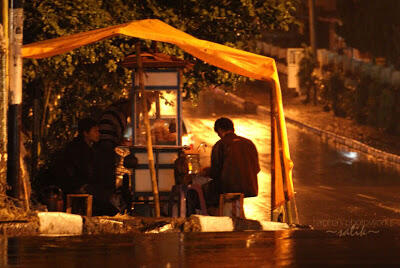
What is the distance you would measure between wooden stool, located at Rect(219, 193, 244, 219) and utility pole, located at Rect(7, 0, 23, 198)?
8.13ft

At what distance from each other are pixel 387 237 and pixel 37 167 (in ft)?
25.4

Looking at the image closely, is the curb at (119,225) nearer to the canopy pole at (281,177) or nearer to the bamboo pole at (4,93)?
the canopy pole at (281,177)

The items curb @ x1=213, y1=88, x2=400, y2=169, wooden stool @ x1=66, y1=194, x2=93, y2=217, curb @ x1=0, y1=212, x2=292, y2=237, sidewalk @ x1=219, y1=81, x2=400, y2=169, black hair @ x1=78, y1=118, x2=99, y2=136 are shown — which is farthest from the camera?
sidewalk @ x1=219, y1=81, x2=400, y2=169

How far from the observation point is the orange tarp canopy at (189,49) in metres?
12.7

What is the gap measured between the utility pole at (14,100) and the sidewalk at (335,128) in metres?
13.4

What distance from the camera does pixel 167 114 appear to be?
14.3 meters

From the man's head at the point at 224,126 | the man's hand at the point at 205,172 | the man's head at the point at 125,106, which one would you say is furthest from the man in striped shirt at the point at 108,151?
the man's head at the point at 224,126

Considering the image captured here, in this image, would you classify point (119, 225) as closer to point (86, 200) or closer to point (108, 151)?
point (86, 200)

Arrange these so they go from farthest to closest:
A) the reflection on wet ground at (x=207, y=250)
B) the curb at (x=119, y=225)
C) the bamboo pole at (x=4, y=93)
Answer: the bamboo pole at (x=4, y=93), the curb at (x=119, y=225), the reflection on wet ground at (x=207, y=250)

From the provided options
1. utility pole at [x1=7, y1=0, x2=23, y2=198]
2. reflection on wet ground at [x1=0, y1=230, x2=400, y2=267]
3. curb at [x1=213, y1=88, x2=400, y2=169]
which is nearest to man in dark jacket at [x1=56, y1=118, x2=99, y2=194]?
utility pole at [x1=7, y1=0, x2=23, y2=198]

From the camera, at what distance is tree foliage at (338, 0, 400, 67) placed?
32.7 m

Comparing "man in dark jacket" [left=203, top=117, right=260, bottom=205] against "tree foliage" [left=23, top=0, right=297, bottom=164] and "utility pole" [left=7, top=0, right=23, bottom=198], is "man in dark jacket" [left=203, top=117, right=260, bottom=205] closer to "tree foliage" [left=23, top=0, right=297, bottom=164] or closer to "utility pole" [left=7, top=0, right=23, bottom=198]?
"tree foliage" [left=23, top=0, right=297, bottom=164]

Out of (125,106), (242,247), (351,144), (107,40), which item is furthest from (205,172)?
(351,144)

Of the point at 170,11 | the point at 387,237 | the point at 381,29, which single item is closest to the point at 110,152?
the point at 170,11
